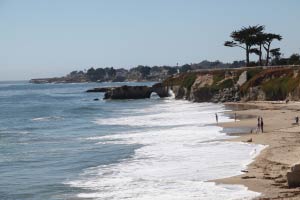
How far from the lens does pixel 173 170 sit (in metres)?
26.6

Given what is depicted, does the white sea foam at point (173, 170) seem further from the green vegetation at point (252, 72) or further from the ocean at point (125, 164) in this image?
the green vegetation at point (252, 72)

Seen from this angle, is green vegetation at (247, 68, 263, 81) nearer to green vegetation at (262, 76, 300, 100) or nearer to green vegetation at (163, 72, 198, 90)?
green vegetation at (262, 76, 300, 100)

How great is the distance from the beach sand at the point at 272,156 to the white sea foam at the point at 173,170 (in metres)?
0.69

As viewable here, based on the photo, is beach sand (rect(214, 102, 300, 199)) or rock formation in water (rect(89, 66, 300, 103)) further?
rock formation in water (rect(89, 66, 300, 103))

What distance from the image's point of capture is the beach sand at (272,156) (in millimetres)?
20617

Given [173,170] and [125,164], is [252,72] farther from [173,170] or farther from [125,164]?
[173,170]

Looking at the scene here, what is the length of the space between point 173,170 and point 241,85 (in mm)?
58652

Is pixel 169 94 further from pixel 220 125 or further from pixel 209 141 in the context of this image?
pixel 209 141

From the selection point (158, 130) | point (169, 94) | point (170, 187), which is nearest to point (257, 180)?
point (170, 187)

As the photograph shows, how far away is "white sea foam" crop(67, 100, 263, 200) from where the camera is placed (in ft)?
71.3

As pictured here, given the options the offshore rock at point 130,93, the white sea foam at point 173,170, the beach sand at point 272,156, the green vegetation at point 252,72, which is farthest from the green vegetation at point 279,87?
the offshore rock at point 130,93

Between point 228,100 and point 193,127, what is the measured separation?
37968 millimetres

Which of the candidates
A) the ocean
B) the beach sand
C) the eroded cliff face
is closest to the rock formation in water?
the eroded cliff face

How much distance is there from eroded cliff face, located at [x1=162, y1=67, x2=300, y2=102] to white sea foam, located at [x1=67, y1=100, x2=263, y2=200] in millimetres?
32718
